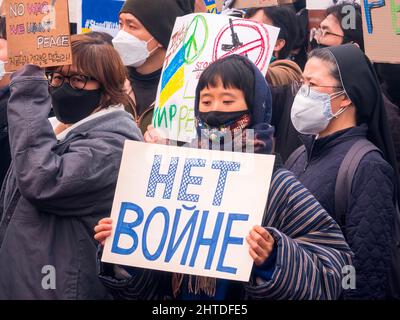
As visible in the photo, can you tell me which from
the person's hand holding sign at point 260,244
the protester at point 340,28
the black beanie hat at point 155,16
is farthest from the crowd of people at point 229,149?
the protester at point 340,28

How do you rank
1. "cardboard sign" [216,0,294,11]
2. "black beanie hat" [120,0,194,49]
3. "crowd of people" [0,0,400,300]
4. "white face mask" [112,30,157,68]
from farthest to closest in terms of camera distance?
"cardboard sign" [216,0,294,11] < "black beanie hat" [120,0,194,49] < "white face mask" [112,30,157,68] < "crowd of people" [0,0,400,300]

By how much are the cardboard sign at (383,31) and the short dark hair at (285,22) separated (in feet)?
5.76

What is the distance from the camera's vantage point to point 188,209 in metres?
3.68

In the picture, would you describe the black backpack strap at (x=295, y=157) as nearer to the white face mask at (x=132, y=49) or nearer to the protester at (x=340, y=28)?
the white face mask at (x=132, y=49)

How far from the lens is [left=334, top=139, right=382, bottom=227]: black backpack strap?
4.56m

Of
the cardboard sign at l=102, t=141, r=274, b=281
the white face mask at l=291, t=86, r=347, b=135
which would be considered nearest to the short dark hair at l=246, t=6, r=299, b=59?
the white face mask at l=291, t=86, r=347, b=135

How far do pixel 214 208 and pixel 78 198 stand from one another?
34.9 inches

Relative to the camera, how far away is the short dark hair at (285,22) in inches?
269

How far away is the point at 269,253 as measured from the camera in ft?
11.3

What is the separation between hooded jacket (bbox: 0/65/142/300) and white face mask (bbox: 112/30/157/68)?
1.58 metres

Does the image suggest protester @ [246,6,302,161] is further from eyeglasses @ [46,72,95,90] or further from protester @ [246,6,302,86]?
eyeglasses @ [46,72,95,90]

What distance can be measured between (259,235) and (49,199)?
1.15 m
